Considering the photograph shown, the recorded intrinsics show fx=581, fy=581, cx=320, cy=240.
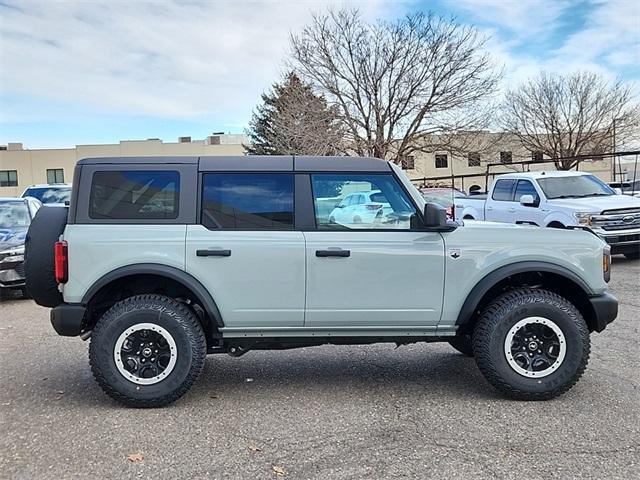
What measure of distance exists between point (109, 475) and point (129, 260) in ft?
5.06

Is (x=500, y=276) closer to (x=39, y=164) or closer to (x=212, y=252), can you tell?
(x=212, y=252)

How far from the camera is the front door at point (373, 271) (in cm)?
437

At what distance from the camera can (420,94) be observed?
2775 cm

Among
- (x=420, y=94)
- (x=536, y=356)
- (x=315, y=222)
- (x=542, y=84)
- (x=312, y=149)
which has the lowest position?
(x=536, y=356)


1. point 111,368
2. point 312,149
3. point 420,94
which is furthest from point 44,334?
point 420,94

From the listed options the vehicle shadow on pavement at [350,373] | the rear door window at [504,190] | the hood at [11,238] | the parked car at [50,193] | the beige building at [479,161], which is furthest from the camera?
the beige building at [479,161]

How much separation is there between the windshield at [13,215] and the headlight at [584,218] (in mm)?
9953

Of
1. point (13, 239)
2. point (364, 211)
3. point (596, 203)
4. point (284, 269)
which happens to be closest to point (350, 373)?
point (284, 269)

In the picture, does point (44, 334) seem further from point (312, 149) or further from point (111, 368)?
point (312, 149)

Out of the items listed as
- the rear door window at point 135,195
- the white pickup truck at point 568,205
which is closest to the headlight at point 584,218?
the white pickup truck at point 568,205

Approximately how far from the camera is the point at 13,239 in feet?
30.4

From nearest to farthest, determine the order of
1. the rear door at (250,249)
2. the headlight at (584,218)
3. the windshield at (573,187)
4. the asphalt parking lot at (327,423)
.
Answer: the asphalt parking lot at (327,423)
the rear door at (250,249)
the headlight at (584,218)
the windshield at (573,187)

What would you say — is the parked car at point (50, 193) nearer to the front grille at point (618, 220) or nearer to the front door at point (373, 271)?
the front grille at point (618, 220)

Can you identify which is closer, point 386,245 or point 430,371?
point 386,245
